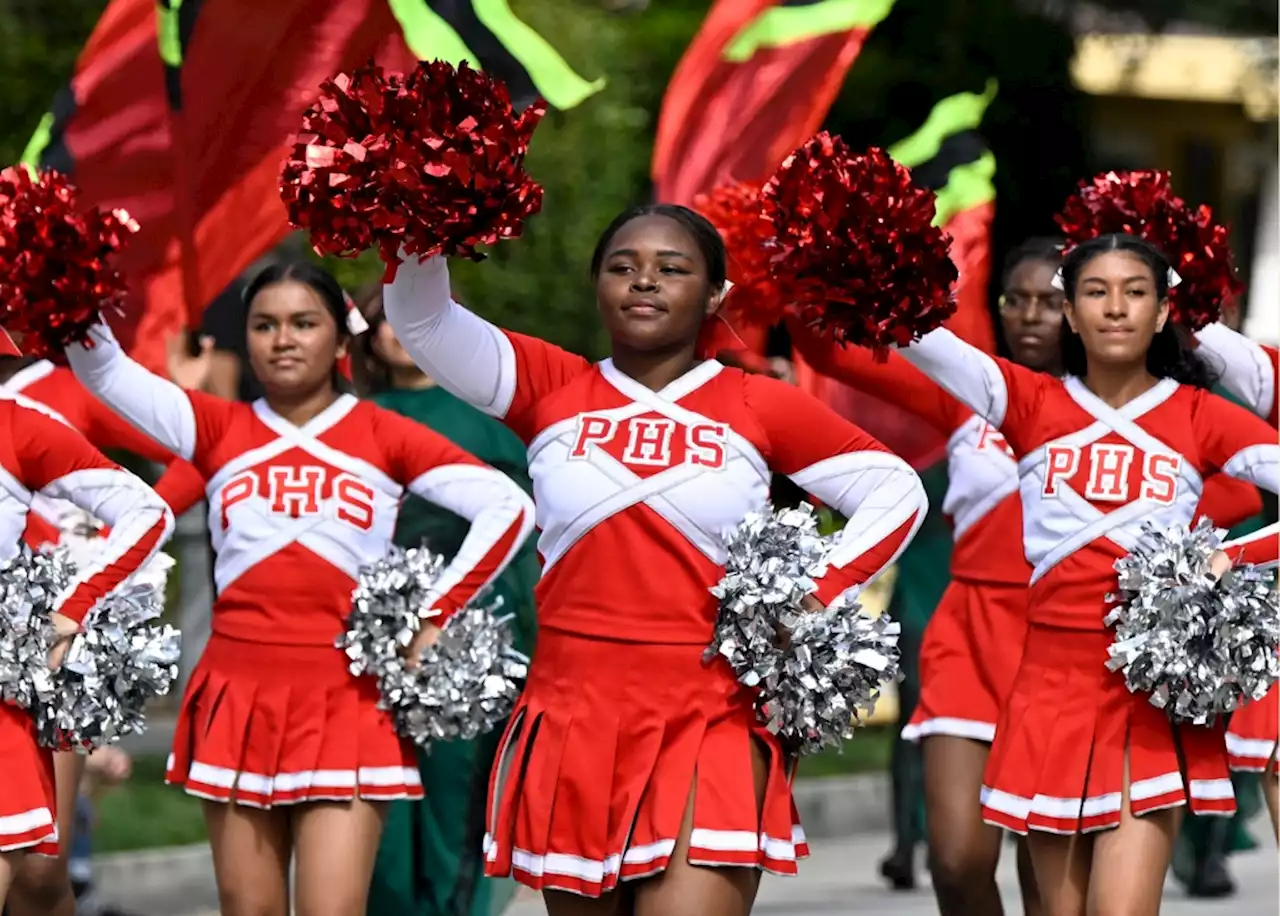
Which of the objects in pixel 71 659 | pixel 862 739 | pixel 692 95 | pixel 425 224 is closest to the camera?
pixel 425 224

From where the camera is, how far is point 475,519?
762 cm

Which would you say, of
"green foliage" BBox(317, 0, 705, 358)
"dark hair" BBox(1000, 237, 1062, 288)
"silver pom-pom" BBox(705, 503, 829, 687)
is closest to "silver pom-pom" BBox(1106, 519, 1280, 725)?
"silver pom-pom" BBox(705, 503, 829, 687)

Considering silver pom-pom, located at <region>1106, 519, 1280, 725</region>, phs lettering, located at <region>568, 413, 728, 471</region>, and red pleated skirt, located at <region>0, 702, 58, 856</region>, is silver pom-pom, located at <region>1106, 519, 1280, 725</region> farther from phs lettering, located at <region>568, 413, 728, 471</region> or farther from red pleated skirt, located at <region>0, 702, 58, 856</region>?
red pleated skirt, located at <region>0, 702, 58, 856</region>

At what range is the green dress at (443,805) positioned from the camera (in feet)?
28.2

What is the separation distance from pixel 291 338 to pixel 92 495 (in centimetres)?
82

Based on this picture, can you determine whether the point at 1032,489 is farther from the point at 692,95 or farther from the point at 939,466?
the point at 692,95

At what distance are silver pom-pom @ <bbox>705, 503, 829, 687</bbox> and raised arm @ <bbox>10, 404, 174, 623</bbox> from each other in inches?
64.4

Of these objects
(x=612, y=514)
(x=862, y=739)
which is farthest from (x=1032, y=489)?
(x=862, y=739)

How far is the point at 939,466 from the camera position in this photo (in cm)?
1009

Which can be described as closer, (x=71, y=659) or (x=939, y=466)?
(x=71, y=659)

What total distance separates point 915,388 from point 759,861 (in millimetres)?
1843

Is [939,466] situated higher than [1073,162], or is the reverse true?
[1073,162]

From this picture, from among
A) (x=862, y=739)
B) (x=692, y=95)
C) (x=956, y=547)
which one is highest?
(x=692, y=95)

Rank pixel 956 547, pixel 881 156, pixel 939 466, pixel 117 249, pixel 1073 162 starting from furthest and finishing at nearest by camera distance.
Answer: pixel 1073 162 < pixel 939 466 < pixel 956 547 < pixel 117 249 < pixel 881 156
